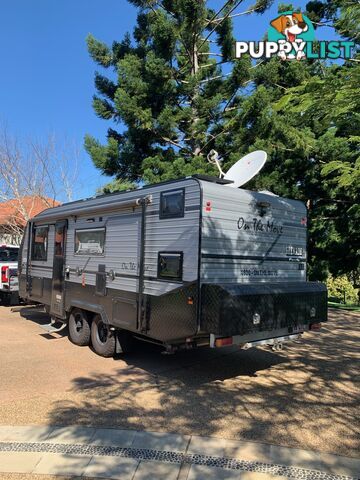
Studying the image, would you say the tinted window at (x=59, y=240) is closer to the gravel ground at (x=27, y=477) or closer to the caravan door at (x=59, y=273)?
the caravan door at (x=59, y=273)

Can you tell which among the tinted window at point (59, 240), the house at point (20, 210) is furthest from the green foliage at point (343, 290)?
the house at point (20, 210)

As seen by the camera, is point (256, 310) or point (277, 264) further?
point (277, 264)

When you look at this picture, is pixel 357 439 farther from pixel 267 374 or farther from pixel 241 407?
pixel 267 374

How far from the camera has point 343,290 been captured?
15.2 meters

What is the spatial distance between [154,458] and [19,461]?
114 centimetres

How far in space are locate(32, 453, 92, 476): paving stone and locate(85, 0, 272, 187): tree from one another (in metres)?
10.9

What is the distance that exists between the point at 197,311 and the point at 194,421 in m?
1.21

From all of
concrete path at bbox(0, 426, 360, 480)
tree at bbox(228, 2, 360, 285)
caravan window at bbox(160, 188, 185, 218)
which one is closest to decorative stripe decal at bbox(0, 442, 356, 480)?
concrete path at bbox(0, 426, 360, 480)

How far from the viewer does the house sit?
2305cm

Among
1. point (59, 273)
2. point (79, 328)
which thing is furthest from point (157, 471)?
point (59, 273)

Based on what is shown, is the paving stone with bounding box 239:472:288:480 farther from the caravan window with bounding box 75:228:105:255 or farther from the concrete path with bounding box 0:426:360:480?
the caravan window with bounding box 75:228:105:255

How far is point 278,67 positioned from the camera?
1608 cm

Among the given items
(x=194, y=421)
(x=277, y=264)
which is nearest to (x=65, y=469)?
(x=194, y=421)

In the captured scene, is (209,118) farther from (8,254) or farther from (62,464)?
(62,464)
